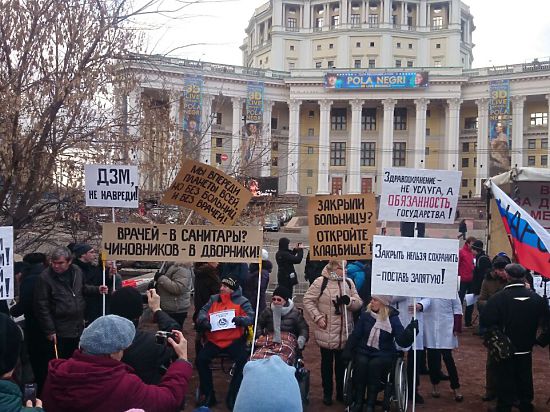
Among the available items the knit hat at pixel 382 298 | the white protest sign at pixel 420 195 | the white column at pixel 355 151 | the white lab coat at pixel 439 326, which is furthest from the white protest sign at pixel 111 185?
the white column at pixel 355 151

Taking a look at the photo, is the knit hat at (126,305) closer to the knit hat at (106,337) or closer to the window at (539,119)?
the knit hat at (106,337)

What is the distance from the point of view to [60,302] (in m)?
6.38

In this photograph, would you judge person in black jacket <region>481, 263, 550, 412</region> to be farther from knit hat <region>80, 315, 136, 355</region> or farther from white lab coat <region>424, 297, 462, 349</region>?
knit hat <region>80, 315, 136, 355</region>

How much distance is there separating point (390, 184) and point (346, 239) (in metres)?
1.00

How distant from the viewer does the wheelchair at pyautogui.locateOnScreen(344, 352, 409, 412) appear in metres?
6.67

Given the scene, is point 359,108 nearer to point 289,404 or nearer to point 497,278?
point 497,278

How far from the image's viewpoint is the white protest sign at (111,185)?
312 inches

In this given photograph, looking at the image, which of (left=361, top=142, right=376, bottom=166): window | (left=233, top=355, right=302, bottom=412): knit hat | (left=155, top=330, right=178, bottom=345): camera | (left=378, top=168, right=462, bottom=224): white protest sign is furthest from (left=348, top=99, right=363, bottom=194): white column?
(left=233, top=355, right=302, bottom=412): knit hat

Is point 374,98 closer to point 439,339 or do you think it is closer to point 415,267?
point 439,339

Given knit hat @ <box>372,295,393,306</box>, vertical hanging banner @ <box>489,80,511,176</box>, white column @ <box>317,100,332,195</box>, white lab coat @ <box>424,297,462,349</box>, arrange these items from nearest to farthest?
knit hat @ <box>372,295,393,306</box> → white lab coat @ <box>424,297,462,349</box> → vertical hanging banner @ <box>489,80,511,176</box> → white column @ <box>317,100,332,195</box>

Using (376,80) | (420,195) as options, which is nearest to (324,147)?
(376,80)

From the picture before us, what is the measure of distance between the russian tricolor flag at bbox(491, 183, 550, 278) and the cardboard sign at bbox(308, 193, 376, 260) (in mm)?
1760

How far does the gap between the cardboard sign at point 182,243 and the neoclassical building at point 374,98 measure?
5345 centimetres

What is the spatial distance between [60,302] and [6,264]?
908mm
